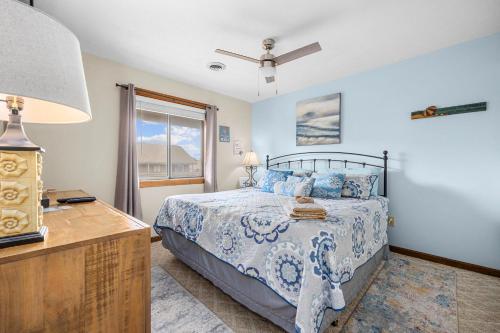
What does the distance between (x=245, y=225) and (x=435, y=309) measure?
1.69 metres

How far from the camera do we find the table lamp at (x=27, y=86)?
0.51 m

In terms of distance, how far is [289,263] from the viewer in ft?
4.74

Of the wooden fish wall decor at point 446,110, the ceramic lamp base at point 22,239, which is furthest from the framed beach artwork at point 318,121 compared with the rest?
the ceramic lamp base at point 22,239

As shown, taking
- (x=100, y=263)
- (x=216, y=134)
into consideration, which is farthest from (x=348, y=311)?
(x=216, y=134)

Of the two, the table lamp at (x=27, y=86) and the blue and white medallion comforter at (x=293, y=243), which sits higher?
the table lamp at (x=27, y=86)

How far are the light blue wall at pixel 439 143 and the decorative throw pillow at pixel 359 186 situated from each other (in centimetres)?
49

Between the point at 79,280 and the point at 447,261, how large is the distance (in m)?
3.48

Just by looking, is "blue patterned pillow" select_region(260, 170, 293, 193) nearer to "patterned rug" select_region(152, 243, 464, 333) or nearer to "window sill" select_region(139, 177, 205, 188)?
"window sill" select_region(139, 177, 205, 188)

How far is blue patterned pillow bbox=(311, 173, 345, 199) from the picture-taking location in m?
2.72

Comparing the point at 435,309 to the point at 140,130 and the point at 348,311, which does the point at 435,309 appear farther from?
the point at 140,130

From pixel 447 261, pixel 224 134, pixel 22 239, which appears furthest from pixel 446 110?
pixel 22 239

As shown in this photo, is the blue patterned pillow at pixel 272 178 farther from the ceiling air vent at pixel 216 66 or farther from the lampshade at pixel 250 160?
the ceiling air vent at pixel 216 66

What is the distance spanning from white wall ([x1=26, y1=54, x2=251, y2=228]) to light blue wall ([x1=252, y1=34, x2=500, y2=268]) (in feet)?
9.65

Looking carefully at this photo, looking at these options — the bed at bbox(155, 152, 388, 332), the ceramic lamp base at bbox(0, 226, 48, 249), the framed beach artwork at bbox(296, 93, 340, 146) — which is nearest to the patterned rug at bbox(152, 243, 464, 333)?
the bed at bbox(155, 152, 388, 332)
